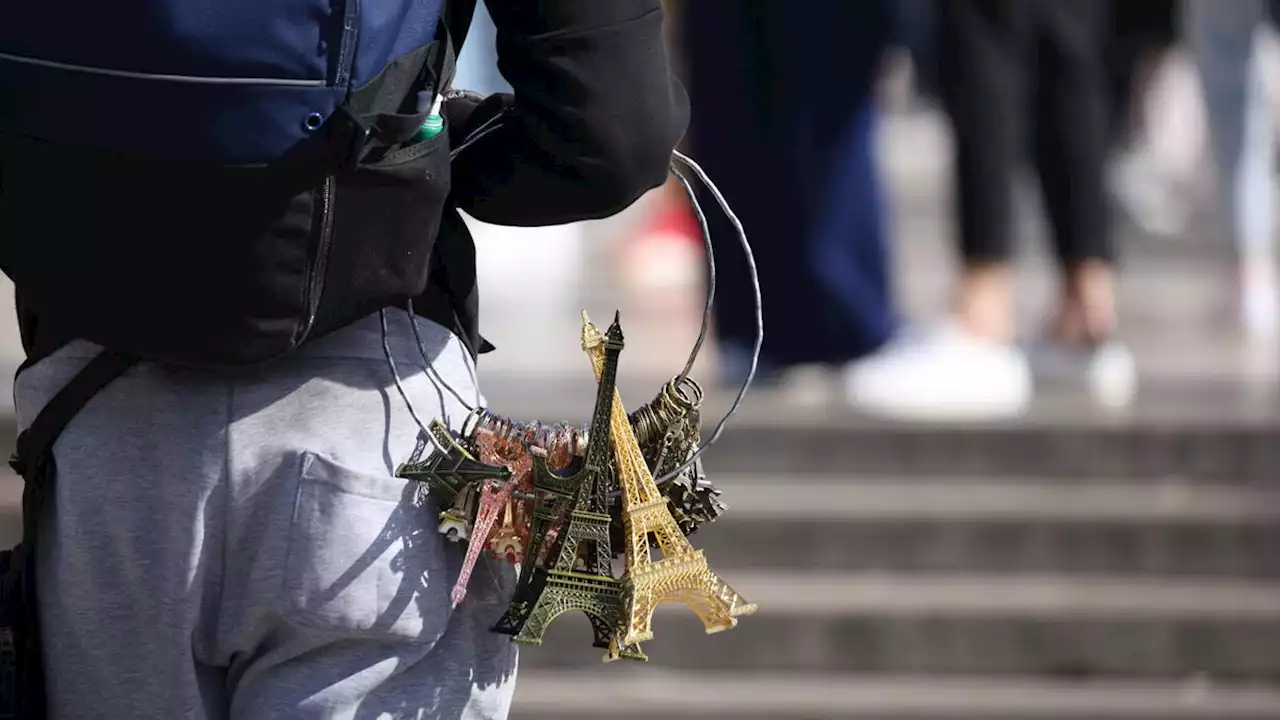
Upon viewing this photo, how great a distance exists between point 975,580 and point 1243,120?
107 inches

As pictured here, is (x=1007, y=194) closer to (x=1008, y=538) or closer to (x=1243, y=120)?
(x=1008, y=538)

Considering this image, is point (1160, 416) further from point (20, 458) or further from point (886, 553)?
point (20, 458)

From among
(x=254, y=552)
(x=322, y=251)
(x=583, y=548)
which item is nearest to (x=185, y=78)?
(x=322, y=251)

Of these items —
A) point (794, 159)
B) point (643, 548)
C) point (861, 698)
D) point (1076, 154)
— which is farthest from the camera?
point (1076, 154)

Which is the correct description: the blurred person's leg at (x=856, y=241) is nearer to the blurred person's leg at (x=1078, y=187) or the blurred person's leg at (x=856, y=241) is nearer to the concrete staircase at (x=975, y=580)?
the concrete staircase at (x=975, y=580)

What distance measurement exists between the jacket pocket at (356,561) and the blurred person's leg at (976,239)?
3590mm

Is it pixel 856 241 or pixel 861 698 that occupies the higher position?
pixel 856 241

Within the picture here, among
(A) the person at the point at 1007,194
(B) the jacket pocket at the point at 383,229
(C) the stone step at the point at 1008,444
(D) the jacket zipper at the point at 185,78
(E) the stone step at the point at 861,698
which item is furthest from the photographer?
(A) the person at the point at 1007,194

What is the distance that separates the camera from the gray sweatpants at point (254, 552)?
182 centimetres

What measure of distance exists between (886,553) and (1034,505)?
1.28 feet

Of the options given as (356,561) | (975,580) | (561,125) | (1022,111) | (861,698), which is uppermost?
(1022,111)

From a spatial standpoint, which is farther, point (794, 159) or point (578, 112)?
point (794, 159)

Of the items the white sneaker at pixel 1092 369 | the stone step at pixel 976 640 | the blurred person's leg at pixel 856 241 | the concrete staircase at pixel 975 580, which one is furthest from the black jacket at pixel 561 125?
the white sneaker at pixel 1092 369

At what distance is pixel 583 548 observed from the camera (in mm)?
1894
